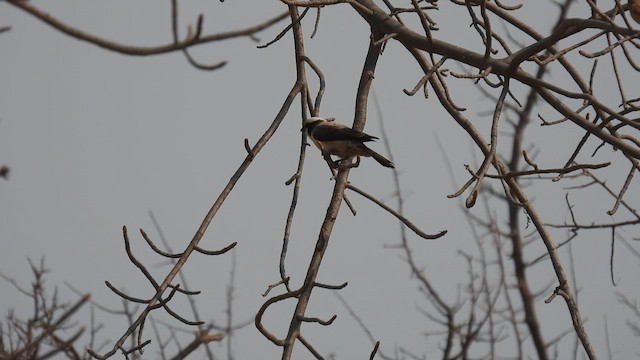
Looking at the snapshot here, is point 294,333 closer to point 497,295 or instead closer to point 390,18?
point 390,18

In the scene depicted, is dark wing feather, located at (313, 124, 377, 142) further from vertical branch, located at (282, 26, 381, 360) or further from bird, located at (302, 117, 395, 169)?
vertical branch, located at (282, 26, 381, 360)

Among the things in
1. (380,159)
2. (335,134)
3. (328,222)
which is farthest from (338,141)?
(328,222)

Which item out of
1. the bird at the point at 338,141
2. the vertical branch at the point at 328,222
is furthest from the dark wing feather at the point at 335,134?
the vertical branch at the point at 328,222

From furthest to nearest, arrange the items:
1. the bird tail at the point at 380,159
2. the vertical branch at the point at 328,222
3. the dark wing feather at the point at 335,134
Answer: the bird tail at the point at 380,159 < the dark wing feather at the point at 335,134 < the vertical branch at the point at 328,222

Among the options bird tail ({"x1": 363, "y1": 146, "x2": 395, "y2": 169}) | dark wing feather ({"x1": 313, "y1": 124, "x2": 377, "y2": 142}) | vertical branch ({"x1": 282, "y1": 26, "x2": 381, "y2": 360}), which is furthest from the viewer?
bird tail ({"x1": 363, "y1": 146, "x2": 395, "y2": 169})

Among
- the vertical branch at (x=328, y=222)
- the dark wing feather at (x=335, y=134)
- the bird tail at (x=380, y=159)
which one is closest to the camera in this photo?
the vertical branch at (x=328, y=222)

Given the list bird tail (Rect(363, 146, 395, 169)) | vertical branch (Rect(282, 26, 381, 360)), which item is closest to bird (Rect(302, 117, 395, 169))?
bird tail (Rect(363, 146, 395, 169))

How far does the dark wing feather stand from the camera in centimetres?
434

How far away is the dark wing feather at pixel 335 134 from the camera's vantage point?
434cm

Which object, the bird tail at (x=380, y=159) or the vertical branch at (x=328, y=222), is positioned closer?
the vertical branch at (x=328, y=222)

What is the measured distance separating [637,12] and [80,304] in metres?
3.72

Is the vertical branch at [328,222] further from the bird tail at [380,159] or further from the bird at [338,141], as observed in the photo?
the bird tail at [380,159]

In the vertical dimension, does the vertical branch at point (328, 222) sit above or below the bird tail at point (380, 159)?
below

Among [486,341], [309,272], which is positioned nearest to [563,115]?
[309,272]
